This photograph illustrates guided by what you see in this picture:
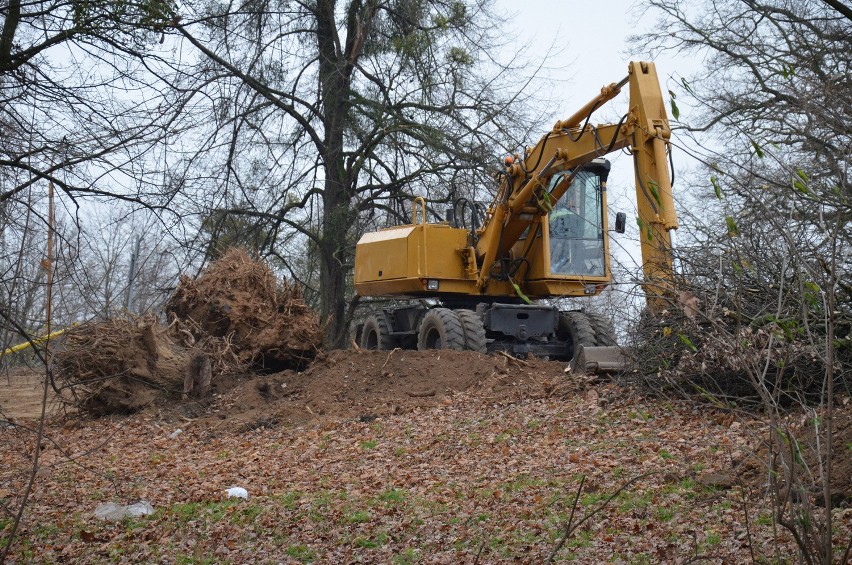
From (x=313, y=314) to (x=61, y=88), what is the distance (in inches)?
373

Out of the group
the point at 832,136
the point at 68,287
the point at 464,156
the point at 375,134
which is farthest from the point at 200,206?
the point at 375,134

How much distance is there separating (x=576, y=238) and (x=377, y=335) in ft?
14.7

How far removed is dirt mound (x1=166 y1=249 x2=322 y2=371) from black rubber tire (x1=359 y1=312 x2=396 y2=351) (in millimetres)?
2209

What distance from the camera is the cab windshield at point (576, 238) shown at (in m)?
15.2

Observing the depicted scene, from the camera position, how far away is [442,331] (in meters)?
15.0

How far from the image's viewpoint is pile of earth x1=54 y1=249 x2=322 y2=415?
13859 millimetres

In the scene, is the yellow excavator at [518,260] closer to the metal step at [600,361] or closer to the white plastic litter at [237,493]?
the metal step at [600,361]

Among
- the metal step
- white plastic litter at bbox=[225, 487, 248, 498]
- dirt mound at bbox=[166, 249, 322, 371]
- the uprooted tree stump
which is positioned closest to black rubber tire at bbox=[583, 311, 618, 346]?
the metal step

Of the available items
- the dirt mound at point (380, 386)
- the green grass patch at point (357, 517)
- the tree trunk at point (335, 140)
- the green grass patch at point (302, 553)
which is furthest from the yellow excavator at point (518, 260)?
the green grass patch at point (302, 553)

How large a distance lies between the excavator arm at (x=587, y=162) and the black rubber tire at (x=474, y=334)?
4.31ft

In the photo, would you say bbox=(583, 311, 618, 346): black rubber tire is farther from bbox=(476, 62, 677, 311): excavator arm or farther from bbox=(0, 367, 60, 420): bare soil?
bbox=(0, 367, 60, 420): bare soil

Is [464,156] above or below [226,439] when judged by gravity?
above

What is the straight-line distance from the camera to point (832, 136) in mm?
12484

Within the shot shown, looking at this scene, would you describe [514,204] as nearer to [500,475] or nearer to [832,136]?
[832,136]
